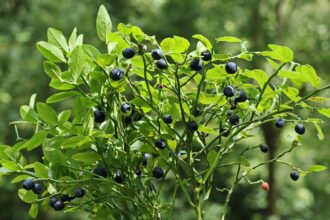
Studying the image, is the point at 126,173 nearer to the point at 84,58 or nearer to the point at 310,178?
the point at 84,58

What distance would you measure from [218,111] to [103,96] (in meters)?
0.18

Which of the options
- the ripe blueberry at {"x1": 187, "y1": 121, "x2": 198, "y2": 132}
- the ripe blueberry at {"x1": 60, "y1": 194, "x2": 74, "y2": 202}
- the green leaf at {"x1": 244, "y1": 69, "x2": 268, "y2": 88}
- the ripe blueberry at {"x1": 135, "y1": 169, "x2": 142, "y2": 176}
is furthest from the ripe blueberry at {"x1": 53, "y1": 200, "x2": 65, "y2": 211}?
the green leaf at {"x1": 244, "y1": 69, "x2": 268, "y2": 88}

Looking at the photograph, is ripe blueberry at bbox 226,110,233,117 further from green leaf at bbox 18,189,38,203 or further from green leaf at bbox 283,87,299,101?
green leaf at bbox 18,189,38,203

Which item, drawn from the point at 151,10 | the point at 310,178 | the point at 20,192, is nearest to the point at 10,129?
the point at 151,10

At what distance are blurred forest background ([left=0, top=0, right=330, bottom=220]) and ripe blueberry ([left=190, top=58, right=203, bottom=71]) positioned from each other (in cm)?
499

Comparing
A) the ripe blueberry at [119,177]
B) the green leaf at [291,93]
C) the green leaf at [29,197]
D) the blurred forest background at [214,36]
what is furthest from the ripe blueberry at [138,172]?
the blurred forest background at [214,36]

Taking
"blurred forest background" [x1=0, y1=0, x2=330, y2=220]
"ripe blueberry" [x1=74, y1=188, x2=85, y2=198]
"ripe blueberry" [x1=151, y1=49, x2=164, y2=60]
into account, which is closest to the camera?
"ripe blueberry" [x1=151, y1=49, x2=164, y2=60]

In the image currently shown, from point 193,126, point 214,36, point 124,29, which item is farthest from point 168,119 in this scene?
point 214,36

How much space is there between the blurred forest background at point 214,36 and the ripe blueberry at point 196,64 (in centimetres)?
499

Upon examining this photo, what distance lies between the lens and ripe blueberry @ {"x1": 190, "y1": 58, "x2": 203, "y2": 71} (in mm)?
854

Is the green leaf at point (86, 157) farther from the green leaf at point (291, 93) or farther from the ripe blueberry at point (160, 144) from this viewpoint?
the green leaf at point (291, 93)

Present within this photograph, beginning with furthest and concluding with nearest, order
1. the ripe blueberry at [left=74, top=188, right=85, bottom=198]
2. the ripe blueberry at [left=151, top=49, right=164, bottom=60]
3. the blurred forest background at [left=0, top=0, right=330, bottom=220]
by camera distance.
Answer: the blurred forest background at [left=0, top=0, right=330, bottom=220]
the ripe blueberry at [left=74, top=188, right=85, bottom=198]
the ripe blueberry at [left=151, top=49, right=164, bottom=60]

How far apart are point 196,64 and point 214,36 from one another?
538 centimetres

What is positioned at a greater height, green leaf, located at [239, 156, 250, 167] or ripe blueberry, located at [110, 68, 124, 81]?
ripe blueberry, located at [110, 68, 124, 81]
